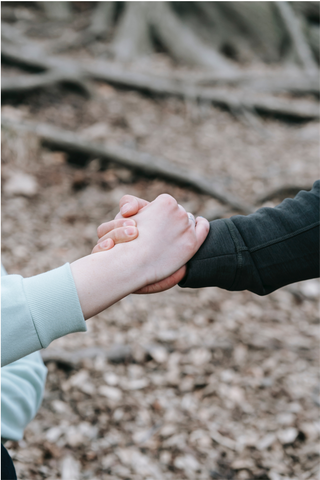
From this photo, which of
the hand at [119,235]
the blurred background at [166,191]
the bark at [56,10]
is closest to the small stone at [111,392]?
the blurred background at [166,191]

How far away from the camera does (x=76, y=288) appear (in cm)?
102

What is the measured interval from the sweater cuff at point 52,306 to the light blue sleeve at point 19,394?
414 millimetres

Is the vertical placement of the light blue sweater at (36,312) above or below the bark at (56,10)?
below

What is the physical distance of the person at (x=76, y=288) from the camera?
942mm

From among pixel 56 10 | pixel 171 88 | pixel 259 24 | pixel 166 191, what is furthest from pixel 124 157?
pixel 56 10

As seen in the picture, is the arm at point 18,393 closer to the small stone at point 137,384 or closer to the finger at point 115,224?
the finger at point 115,224

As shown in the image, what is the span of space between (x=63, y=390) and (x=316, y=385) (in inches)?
51.3

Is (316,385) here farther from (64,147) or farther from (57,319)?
(64,147)

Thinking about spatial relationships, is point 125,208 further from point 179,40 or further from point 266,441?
point 179,40

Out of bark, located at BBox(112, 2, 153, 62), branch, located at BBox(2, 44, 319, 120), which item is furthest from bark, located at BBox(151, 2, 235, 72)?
branch, located at BBox(2, 44, 319, 120)

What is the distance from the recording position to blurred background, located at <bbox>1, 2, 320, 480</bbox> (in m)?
1.67

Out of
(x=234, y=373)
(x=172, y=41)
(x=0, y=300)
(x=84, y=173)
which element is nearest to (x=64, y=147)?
(x=84, y=173)

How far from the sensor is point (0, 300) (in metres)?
0.93

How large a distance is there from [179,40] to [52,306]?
5.71 metres
